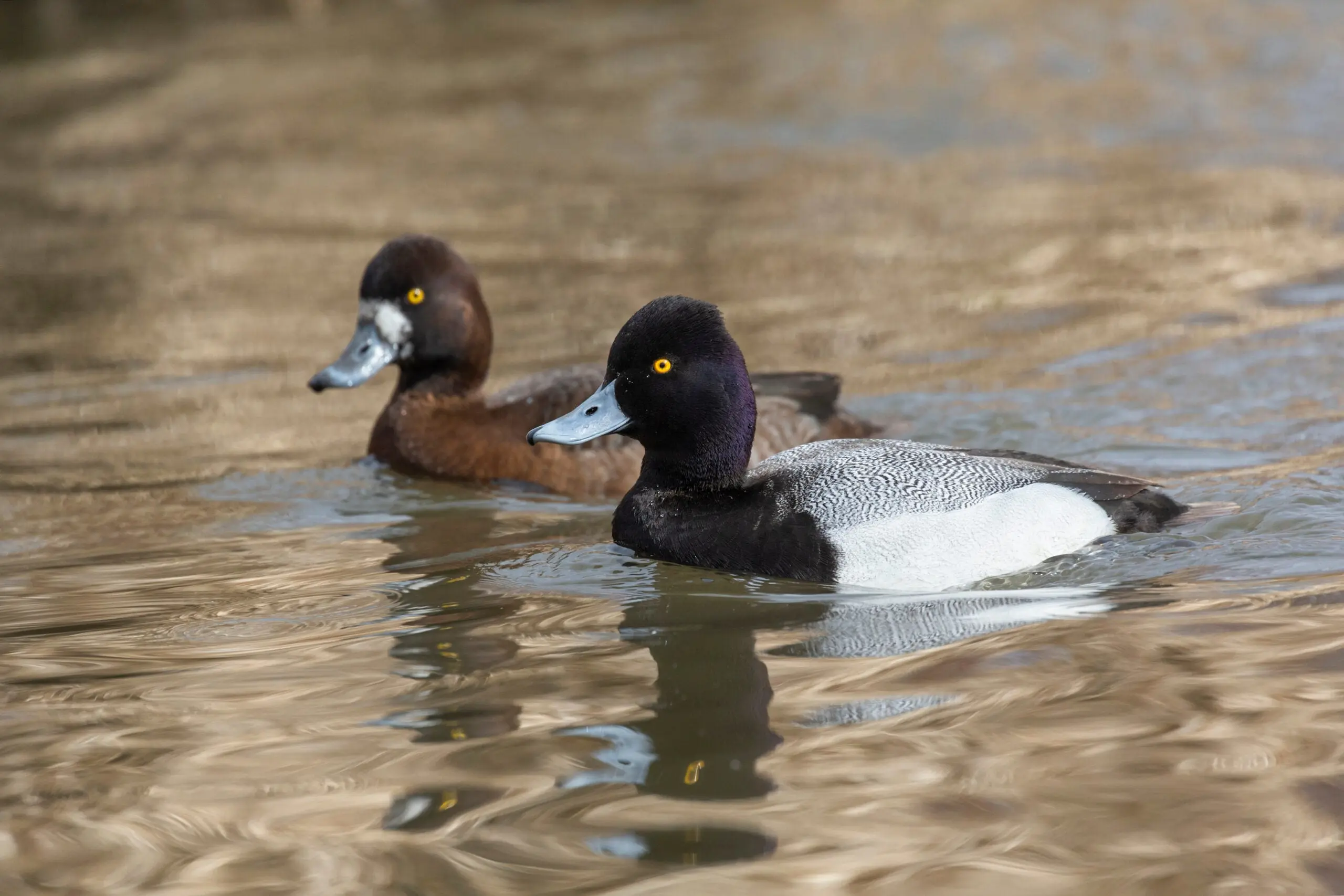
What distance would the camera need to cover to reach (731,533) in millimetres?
5859

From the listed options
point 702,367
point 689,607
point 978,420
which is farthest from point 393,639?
point 978,420

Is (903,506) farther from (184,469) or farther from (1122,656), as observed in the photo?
(184,469)

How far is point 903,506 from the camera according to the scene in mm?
5812

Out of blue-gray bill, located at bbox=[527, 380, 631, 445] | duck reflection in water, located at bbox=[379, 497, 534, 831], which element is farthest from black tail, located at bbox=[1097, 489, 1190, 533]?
duck reflection in water, located at bbox=[379, 497, 534, 831]

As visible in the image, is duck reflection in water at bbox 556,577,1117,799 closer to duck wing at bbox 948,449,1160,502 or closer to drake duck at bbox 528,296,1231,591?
drake duck at bbox 528,296,1231,591

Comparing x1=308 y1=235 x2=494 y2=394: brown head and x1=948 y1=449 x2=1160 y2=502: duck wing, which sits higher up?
x1=308 y1=235 x2=494 y2=394: brown head

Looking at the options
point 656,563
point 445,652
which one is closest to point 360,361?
point 656,563

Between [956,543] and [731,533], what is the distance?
77 centimetres

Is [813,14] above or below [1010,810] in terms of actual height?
above

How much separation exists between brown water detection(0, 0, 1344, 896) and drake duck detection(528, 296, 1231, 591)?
12 cm

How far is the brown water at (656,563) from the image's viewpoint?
407 cm

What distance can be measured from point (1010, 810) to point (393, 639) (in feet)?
7.50

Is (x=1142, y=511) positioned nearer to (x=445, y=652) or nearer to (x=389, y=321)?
(x=445, y=652)

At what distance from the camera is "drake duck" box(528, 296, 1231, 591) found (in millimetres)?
5742
